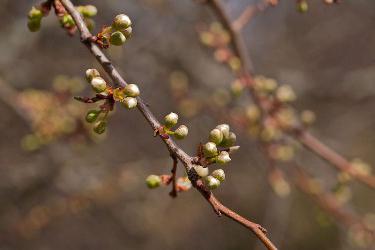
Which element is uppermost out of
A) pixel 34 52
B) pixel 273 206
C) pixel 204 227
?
pixel 34 52

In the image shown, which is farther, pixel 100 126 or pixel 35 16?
pixel 35 16

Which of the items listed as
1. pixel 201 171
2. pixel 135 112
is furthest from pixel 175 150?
pixel 135 112

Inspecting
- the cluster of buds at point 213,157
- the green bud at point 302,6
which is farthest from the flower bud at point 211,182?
the green bud at point 302,6

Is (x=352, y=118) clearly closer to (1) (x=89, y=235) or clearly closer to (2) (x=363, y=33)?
(2) (x=363, y=33)

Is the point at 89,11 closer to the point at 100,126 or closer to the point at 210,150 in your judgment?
the point at 100,126

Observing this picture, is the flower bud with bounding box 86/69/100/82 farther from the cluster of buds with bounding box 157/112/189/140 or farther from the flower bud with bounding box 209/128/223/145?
the flower bud with bounding box 209/128/223/145

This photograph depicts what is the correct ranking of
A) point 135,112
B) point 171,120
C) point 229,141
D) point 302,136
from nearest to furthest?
point 171,120, point 229,141, point 302,136, point 135,112

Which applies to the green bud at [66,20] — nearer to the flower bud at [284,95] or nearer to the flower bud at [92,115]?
the flower bud at [92,115]

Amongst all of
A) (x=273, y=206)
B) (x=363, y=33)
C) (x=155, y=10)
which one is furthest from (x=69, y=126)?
(x=363, y=33)
